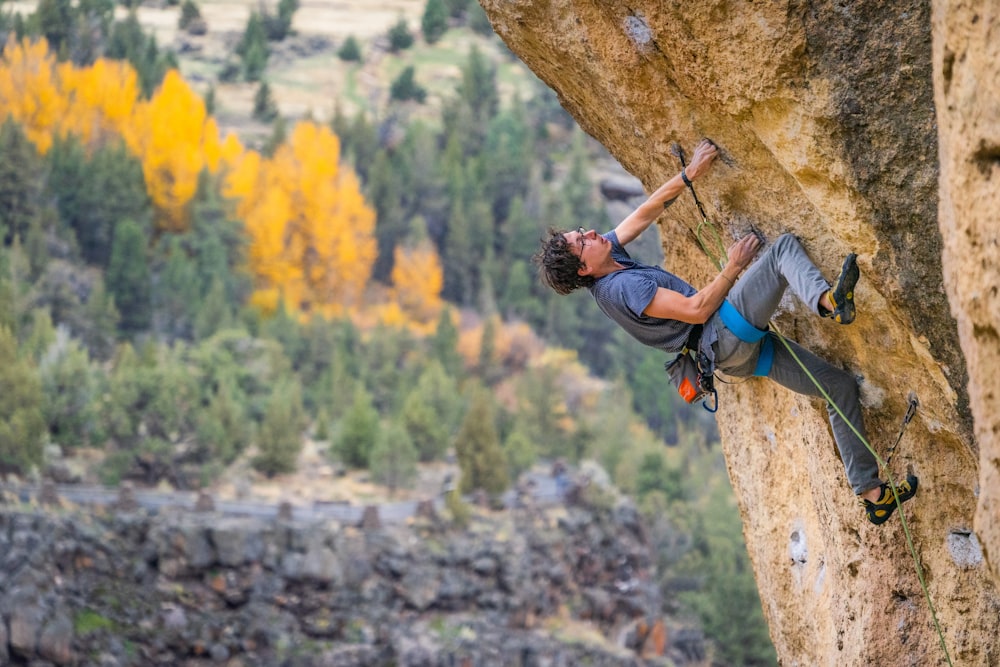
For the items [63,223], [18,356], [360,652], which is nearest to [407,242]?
[63,223]

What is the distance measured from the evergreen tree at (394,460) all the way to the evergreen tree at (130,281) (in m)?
17.0

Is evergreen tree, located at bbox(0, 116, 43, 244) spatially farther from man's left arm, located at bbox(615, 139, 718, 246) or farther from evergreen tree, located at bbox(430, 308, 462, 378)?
man's left arm, located at bbox(615, 139, 718, 246)

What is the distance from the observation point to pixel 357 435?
38562mm

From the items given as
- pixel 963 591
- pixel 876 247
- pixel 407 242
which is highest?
pixel 876 247

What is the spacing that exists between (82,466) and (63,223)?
21357 millimetres

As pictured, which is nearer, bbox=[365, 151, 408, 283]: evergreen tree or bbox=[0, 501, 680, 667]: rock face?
bbox=[0, 501, 680, 667]: rock face

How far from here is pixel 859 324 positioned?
537cm

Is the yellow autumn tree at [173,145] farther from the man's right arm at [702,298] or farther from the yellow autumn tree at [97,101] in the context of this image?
the man's right arm at [702,298]

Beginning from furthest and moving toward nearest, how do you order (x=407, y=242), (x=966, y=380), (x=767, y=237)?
(x=407, y=242) → (x=767, y=237) → (x=966, y=380)

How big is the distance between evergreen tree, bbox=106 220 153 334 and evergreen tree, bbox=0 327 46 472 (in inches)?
532

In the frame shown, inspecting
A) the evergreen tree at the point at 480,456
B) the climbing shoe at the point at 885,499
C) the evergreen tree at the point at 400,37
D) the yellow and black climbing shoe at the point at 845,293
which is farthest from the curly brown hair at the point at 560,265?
the evergreen tree at the point at 400,37

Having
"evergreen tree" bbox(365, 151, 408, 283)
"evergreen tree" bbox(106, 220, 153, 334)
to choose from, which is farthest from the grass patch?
"evergreen tree" bbox(365, 151, 408, 283)

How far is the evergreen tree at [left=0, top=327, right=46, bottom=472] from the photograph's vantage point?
3406 centimetres

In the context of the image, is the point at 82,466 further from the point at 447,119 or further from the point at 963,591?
the point at 447,119
